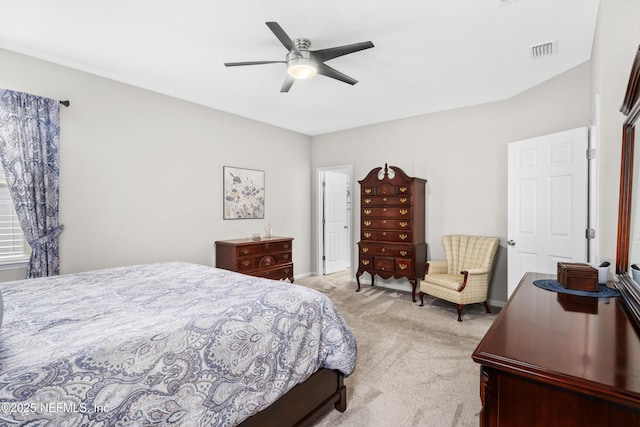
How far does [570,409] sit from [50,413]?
1497mm

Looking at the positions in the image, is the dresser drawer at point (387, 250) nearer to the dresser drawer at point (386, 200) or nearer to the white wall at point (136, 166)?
the dresser drawer at point (386, 200)

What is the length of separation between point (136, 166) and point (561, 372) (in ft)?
13.3

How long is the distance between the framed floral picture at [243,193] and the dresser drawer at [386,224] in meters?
1.70

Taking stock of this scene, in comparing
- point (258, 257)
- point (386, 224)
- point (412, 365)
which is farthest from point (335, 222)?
point (412, 365)

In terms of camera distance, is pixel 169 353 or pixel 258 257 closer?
pixel 169 353

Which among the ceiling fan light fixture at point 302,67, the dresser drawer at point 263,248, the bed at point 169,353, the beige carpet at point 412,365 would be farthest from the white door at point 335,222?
the bed at point 169,353

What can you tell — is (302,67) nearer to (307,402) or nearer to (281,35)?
(281,35)

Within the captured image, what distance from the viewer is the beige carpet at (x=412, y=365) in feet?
6.47

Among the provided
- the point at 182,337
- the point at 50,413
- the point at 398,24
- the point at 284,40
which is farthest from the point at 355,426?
the point at 398,24

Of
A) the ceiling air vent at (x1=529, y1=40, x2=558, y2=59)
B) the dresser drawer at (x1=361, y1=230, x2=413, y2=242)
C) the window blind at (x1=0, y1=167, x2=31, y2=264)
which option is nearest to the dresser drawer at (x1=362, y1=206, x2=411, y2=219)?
the dresser drawer at (x1=361, y1=230, x2=413, y2=242)

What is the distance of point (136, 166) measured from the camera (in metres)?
3.62

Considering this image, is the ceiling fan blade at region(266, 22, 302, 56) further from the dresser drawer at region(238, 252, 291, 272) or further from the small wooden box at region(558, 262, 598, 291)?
the dresser drawer at region(238, 252, 291, 272)

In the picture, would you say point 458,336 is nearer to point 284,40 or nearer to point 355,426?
point 355,426

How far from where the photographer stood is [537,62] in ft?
9.91
